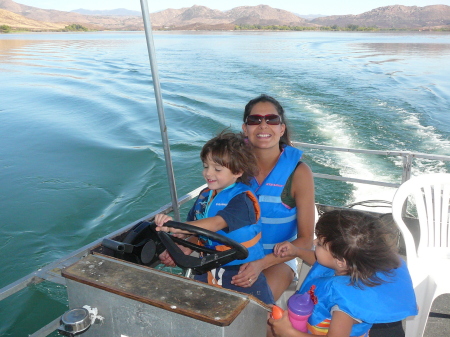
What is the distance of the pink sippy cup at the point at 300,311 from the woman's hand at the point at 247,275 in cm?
34

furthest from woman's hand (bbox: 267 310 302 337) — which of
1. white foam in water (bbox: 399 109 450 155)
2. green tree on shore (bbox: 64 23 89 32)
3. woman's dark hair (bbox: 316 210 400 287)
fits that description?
green tree on shore (bbox: 64 23 89 32)

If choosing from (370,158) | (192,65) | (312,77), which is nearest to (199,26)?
(192,65)

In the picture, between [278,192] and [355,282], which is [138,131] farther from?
[355,282]

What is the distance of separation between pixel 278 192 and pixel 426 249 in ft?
3.26

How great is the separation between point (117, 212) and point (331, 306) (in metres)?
5.35

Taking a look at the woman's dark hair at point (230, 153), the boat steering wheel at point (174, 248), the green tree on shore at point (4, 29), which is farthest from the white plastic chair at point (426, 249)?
the green tree on shore at point (4, 29)

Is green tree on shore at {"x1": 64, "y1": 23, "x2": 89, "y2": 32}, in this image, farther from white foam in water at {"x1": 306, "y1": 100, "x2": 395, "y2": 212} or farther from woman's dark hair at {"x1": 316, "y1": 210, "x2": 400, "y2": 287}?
woman's dark hair at {"x1": 316, "y1": 210, "x2": 400, "y2": 287}

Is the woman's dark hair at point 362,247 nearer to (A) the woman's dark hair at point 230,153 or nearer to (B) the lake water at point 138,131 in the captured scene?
(A) the woman's dark hair at point 230,153

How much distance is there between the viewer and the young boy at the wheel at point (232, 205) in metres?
1.81

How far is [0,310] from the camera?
418 cm

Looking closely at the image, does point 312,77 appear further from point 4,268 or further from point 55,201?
point 4,268

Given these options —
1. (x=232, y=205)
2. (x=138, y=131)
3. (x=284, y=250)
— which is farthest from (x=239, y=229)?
(x=138, y=131)

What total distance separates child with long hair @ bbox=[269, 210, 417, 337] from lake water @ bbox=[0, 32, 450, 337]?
1622 millimetres

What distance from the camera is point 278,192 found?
6.99ft
